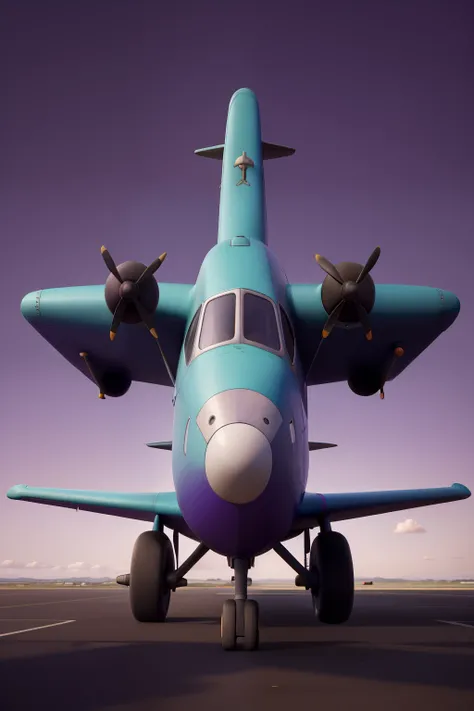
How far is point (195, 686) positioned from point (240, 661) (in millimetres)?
1430

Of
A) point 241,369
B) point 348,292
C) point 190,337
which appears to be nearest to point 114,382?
point 190,337

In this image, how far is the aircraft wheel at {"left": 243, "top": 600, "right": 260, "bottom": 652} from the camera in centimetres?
689

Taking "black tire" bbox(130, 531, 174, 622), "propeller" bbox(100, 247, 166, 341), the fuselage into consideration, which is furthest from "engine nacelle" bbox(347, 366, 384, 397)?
"propeller" bbox(100, 247, 166, 341)

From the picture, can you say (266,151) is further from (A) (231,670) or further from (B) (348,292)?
(A) (231,670)

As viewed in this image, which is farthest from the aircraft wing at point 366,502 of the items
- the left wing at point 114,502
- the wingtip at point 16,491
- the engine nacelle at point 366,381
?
the wingtip at point 16,491

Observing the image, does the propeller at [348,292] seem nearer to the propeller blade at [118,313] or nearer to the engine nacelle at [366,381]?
the propeller blade at [118,313]

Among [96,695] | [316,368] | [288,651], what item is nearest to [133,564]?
[288,651]

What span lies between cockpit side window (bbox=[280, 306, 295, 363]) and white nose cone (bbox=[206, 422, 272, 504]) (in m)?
2.23

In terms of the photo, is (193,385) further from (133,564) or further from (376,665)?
(133,564)

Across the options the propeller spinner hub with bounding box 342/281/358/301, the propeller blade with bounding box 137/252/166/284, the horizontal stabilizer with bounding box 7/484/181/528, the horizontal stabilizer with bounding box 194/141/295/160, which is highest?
the horizontal stabilizer with bounding box 194/141/295/160

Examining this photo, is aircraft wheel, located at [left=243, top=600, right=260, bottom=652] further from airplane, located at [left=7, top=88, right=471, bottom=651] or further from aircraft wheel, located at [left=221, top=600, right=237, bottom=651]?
aircraft wheel, located at [left=221, top=600, right=237, bottom=651]

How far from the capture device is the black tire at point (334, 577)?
32.8ft

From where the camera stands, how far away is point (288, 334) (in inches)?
337

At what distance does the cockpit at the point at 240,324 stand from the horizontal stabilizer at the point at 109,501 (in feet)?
13.4
